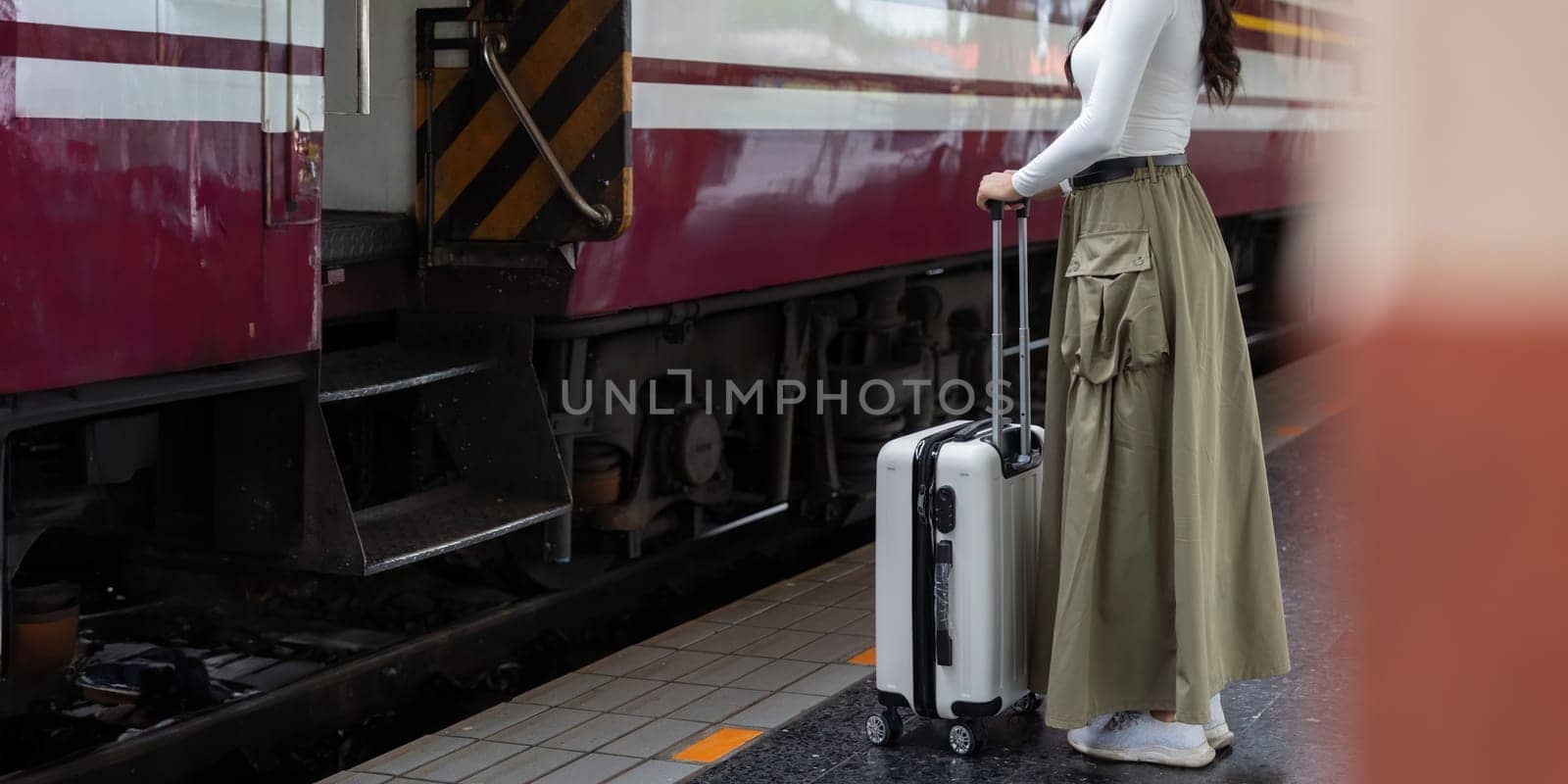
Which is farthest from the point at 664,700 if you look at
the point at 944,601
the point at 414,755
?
the point at 944,601

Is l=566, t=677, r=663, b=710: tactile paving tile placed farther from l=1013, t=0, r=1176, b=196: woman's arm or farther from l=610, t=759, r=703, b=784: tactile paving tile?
l=1013, t=0, r=1176, b=196: woman's arm

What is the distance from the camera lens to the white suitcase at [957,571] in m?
3.62

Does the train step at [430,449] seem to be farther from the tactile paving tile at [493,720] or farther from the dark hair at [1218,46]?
the dark hair at [1218,46]

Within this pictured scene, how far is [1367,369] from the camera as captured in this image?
0.77 meters

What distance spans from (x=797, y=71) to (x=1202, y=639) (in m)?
2.69

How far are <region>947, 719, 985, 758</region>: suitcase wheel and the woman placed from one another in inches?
7.6

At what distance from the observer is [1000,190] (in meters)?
3.61

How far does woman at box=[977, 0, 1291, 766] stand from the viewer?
3438 mm

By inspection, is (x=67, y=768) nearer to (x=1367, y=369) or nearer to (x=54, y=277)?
(x=54, y=277)

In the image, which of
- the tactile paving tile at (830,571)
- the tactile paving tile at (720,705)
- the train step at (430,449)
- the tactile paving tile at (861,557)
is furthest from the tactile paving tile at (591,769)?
the tactile paving tile at (861,557)

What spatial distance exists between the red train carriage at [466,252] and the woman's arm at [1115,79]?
669 millimetres

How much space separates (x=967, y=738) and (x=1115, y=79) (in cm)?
141

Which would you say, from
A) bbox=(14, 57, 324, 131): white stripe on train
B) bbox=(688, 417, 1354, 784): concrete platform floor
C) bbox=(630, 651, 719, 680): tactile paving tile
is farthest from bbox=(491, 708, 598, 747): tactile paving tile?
bbox=(14, 57, 324, 131): white stripe on train

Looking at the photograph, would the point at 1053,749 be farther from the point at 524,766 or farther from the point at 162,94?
the point at 162,94
